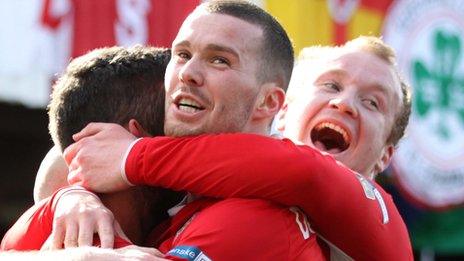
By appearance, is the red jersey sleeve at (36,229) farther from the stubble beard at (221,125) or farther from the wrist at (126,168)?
the stubble beard at (221,125)

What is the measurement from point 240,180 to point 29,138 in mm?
5595

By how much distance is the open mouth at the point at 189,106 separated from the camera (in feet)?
9.07

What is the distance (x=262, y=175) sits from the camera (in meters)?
2.66

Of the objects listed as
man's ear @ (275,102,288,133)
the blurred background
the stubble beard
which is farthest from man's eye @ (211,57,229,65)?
the blurred background

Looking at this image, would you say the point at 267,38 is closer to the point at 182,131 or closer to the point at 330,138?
the point at 182,131

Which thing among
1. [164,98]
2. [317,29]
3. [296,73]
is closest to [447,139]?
[317,29]

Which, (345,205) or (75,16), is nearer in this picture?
(345,205)

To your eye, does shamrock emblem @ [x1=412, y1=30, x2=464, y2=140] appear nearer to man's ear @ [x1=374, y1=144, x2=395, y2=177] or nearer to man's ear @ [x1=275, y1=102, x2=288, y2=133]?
man's ear @ [x1=374, y1=144, x2=395, y2=177]

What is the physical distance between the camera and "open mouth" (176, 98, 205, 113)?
2766mm

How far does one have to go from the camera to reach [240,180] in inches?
105

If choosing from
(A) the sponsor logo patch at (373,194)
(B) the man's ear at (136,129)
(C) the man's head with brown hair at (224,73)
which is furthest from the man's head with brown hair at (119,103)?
(A) the sponsor logo patch at (373,194)

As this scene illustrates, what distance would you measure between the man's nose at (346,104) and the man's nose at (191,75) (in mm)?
708

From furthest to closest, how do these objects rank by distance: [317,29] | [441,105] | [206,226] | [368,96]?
[441,105] → [317,29] → [368,96] → [206,226]

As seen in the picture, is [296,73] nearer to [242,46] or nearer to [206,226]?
[242,46]
